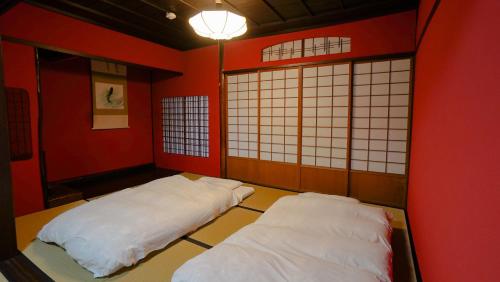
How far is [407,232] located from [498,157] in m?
2.40

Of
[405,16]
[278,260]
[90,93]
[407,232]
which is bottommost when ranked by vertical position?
[407,232]

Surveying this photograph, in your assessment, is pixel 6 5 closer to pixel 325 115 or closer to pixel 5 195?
pixel 5 195

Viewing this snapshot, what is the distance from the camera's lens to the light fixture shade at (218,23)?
2.57 m

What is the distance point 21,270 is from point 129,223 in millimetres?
891

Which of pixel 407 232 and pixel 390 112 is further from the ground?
pixel 390 112

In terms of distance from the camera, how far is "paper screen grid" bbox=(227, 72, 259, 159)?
15.3ft

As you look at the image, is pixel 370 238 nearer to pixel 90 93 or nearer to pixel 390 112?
pixel 390 112

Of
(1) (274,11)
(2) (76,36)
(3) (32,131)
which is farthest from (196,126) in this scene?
(1) (274,11)

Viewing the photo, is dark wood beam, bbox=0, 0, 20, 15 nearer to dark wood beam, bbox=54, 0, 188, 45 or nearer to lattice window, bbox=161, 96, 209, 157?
dark wood beam, bbox=54, 0, 188, 45

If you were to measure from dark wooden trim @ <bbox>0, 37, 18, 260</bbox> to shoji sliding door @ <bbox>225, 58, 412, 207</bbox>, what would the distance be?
3.33 metres

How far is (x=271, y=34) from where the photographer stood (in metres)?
4.30

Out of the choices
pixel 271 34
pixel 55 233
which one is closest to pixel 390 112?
pixel 271 34

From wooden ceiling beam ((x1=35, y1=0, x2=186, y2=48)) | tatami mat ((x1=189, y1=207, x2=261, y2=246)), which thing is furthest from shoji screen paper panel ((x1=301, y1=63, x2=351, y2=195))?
wooden ceiling beam ((x1=35, y1=0, x2=186, y2=48))

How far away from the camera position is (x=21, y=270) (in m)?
2.05
